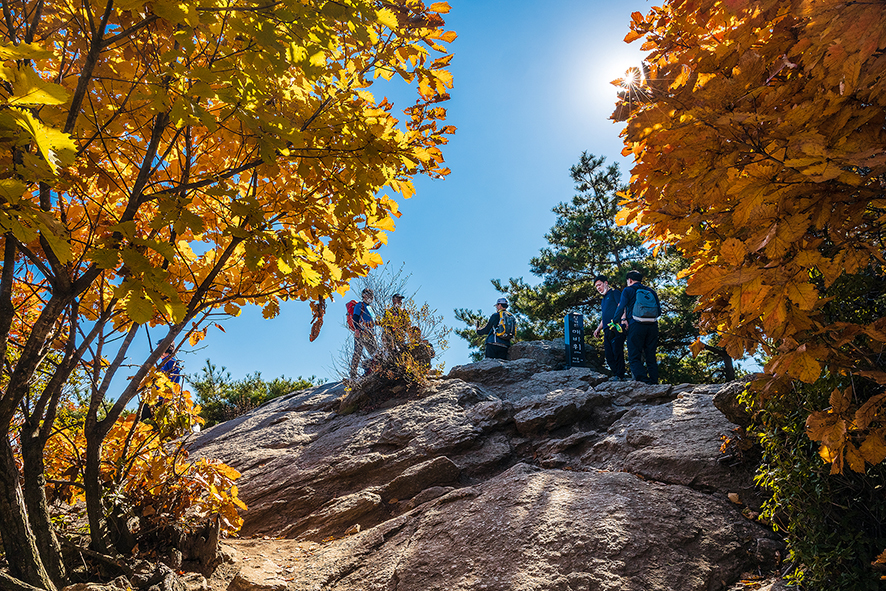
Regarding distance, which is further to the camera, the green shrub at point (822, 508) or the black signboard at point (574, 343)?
the black signboard at point (574, 343)

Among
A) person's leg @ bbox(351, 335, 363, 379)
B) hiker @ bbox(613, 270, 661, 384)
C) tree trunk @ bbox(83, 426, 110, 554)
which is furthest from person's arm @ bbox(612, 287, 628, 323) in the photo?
tree trunk @ bbox(83, 426, 110, 554)

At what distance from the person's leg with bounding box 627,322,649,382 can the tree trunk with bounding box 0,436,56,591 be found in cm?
696

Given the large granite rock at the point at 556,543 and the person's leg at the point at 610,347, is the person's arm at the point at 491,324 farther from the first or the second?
the large granite rock at the point at 556,543

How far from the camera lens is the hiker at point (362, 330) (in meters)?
8.16

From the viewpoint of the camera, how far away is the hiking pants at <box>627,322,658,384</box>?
23.0 feet

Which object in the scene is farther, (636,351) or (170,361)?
(636,351)

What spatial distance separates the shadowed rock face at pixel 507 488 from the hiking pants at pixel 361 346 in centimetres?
81

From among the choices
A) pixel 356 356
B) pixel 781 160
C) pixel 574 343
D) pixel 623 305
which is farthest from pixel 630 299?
pixel 781 160

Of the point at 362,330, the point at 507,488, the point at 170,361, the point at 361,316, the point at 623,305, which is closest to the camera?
the point at 507,488

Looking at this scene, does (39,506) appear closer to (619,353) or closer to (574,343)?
(619,353)

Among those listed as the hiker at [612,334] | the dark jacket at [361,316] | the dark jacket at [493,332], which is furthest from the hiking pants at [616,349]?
the dark jacket at [361,316]

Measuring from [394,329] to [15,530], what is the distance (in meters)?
6.11

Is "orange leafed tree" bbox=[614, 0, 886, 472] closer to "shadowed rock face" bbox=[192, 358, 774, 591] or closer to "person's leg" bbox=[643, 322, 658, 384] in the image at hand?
"shadowed rock face" bbox=[192, 358, 774, 591]

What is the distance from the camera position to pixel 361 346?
8.41 meters
